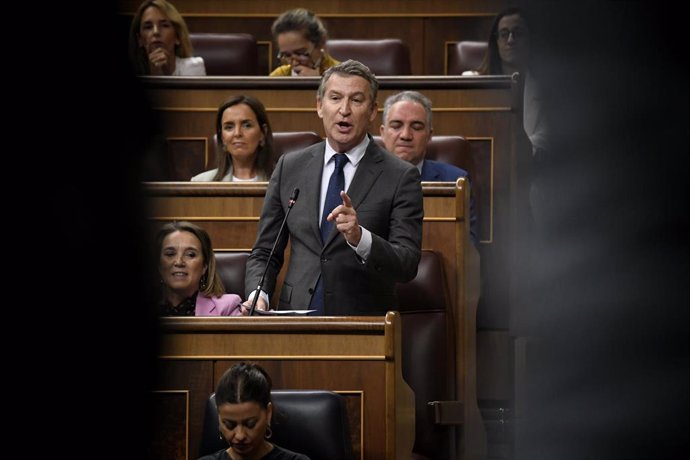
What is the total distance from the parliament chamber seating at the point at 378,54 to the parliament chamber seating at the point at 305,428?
5.17 ft

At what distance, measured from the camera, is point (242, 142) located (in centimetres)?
182

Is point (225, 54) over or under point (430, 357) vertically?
over

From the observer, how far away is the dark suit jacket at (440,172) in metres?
1.80

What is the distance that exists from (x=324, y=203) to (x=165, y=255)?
0.72 ft

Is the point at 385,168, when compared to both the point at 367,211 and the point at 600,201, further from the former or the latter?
the point at 600,201

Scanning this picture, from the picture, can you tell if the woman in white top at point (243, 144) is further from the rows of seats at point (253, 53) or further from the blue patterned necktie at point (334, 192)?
the rows of seats at point (253, 53)

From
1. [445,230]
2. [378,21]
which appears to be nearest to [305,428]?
[445,230]

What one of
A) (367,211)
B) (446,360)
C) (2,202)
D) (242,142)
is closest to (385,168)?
(367,211)

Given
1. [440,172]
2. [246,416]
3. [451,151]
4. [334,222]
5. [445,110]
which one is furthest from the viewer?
[445,110]

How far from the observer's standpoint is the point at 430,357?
147 centimetres

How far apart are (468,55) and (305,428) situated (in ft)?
5.92

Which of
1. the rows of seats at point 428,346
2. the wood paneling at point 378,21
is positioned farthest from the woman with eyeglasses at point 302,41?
the rows of seats at point 428,346

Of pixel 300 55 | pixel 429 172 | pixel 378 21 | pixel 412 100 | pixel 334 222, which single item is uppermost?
pixel 378 21

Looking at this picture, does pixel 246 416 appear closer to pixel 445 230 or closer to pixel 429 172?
pixel 445 230
